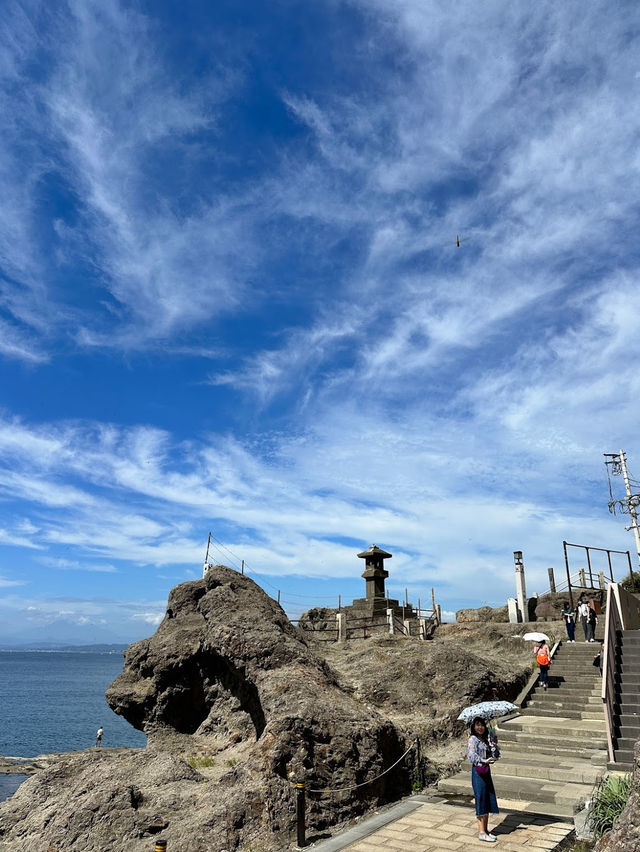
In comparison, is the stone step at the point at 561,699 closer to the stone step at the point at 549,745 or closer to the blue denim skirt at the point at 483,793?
the stone step at the point at 549,745

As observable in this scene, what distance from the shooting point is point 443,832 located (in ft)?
29.8

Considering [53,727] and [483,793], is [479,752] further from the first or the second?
[53,727]

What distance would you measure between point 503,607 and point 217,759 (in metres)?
24.0

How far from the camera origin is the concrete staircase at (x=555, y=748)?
1078cm

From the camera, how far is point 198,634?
16.8m

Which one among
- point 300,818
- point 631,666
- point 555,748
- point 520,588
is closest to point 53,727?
point 520,588

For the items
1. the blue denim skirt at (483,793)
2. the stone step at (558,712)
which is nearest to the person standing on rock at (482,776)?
the blue denim skirt at (483,793)

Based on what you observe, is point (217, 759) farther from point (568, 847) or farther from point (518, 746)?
point (568, 847)

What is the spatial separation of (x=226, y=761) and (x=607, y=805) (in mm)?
8741

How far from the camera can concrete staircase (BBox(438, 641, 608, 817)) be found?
35.4 ft

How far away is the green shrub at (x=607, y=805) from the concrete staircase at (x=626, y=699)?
215 centimetres

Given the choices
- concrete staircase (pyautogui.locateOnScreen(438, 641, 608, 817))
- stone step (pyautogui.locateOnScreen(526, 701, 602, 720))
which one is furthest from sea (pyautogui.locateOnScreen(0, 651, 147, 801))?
concrete staircase (pyautogui.locateOnScreen(438, 641, 608, 817))

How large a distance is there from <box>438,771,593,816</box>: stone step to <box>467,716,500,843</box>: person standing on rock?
188cm

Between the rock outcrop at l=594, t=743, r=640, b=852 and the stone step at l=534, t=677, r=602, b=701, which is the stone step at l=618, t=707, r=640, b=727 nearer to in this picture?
the stone step at l=534, t=677, r=602, b=701
